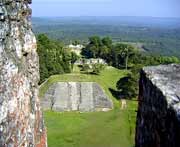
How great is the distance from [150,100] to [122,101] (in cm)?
4000

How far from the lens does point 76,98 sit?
41.2 metres

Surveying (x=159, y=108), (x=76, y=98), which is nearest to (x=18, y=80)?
(x=159, y=108)

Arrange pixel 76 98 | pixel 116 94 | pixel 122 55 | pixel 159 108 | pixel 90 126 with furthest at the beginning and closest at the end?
pixel 122 55 → pixel 116 94 → pixel 76 98 → pixel 90 126 → pixel 159 108

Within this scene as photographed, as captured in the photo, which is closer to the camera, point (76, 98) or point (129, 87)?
point (76, 98)

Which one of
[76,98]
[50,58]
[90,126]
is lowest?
[90,126]

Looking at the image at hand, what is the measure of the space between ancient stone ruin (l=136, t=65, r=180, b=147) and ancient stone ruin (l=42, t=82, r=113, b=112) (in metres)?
35.2

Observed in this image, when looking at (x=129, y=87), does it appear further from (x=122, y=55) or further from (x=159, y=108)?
Answer: (x=159, y=108)

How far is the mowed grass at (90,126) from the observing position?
27266mm

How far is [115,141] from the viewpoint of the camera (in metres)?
27.4

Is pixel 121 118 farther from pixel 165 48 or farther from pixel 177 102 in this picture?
pixel 165 48

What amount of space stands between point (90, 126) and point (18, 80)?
25.4 m

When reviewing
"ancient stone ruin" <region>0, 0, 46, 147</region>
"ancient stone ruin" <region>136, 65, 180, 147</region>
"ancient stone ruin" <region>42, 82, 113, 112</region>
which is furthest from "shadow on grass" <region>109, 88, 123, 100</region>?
"ancient stone ruin" <region>136, 65, 180, 147</region>

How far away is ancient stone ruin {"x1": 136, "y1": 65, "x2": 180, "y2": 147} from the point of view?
307 centimetres

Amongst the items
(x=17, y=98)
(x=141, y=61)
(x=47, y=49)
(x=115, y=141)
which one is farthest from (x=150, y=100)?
(x=141, y=61)
